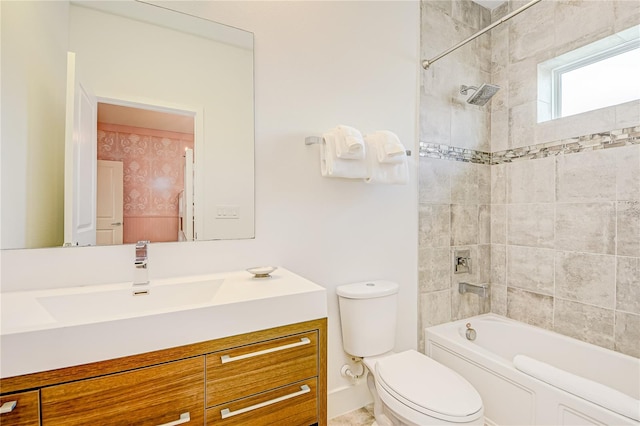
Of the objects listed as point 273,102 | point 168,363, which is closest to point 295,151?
point 273,102

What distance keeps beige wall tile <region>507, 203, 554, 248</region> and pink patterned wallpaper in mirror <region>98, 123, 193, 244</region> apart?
7.23ft

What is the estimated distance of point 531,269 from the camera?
2.14 metres

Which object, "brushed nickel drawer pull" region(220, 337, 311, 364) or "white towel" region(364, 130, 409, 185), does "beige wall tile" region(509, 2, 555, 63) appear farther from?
"brushed nickel drawer pull" region(220, 337, 311, 364)

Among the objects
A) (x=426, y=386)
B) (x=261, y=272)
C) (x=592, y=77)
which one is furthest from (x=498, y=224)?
(x=261, y=272)

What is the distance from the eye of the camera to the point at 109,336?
833 millimetres

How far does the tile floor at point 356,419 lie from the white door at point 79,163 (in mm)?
1532

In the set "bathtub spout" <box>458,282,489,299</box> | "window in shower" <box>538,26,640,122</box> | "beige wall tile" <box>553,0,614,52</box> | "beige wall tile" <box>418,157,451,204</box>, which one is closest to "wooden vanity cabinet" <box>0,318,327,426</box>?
"beige wall tile" <box>418,157,451,204</box>

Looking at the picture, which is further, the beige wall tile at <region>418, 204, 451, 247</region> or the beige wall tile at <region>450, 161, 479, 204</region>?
the beige wall tile at <region>450, 161, 479, 204</region>

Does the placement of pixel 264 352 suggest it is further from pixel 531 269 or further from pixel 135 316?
pixel 531 269

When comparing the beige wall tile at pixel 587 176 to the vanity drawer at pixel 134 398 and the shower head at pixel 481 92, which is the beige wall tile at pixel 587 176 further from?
the vanity drawer at pixel 134 398

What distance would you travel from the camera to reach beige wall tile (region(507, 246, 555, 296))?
204 centimetres

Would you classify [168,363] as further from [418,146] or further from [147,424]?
[418,146]

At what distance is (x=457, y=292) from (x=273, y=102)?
5.82ft

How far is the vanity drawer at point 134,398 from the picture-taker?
798mm
